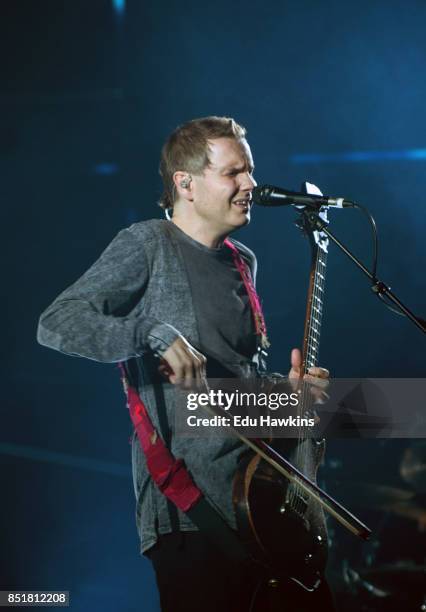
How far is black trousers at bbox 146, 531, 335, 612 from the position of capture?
1960 mm

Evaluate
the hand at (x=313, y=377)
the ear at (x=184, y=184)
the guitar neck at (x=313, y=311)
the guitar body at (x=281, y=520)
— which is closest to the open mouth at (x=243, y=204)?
the ear at (x=184, y=184)

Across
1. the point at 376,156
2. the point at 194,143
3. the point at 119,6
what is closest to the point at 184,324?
the point at 194,143

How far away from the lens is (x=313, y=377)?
2164 mm

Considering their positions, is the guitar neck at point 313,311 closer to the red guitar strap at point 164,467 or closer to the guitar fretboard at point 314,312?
the guitar fretboard at point 314,312

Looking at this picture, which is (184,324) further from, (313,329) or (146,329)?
(313,329)

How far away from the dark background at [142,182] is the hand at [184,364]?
174cm

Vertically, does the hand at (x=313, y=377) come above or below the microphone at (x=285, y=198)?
below

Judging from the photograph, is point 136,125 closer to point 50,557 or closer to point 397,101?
point 397,101

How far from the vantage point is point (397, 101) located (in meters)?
3.82

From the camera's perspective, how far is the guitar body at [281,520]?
196 cm

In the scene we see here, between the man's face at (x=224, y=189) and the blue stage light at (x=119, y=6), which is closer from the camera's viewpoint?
the man's face at (x=224, y=189)

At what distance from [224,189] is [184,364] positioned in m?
0.71

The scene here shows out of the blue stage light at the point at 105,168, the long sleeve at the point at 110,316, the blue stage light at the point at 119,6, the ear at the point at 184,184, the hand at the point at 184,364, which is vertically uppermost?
the blue stage light at the point at 119,6

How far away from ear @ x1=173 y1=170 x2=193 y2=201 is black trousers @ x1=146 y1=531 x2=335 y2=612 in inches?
41.0
